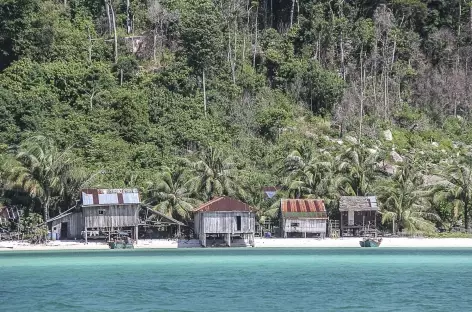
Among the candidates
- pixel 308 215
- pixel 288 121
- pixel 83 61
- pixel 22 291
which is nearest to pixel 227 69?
pixel 288 121

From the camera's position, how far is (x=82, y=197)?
56375 millimetres

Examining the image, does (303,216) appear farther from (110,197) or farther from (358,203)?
(110,197)

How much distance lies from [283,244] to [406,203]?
8.59m

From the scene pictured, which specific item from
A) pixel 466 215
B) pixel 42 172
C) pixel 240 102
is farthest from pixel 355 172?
pixel 42 172

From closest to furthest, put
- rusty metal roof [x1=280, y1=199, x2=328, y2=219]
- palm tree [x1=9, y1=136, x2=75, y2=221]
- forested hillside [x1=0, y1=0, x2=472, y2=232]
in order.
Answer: palm tree [x1=9, y1=136, x2=75, y2=221]
rusty metal roof [x1=280, y1=199, x2=328, y2=219]
forested hillside [x1=0, y1=0, x2=472, y2=232]

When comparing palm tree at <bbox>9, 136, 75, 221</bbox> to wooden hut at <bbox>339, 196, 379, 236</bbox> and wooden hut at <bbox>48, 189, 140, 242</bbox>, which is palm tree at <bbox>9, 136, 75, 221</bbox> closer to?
wooden hut at <bbox>48, 189, 140, 242</bbox>

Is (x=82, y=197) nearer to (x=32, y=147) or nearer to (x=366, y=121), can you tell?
(x=32, y=147)

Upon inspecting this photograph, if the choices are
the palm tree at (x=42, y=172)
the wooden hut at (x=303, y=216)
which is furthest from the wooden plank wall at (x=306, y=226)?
the palm tree at (x=42, y=172)

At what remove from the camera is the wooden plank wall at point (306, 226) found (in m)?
60.0

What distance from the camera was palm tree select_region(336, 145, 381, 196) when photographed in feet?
201

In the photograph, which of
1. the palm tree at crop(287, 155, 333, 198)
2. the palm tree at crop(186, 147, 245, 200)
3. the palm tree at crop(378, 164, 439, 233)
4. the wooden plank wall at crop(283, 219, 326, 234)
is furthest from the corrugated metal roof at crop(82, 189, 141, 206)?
the palm tree at crop(378, 164, 439, 233)

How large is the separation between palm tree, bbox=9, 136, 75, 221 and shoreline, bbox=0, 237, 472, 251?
2.49m

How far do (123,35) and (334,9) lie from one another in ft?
63.7

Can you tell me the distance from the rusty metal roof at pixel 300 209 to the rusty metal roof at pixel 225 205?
2600 millimetres
